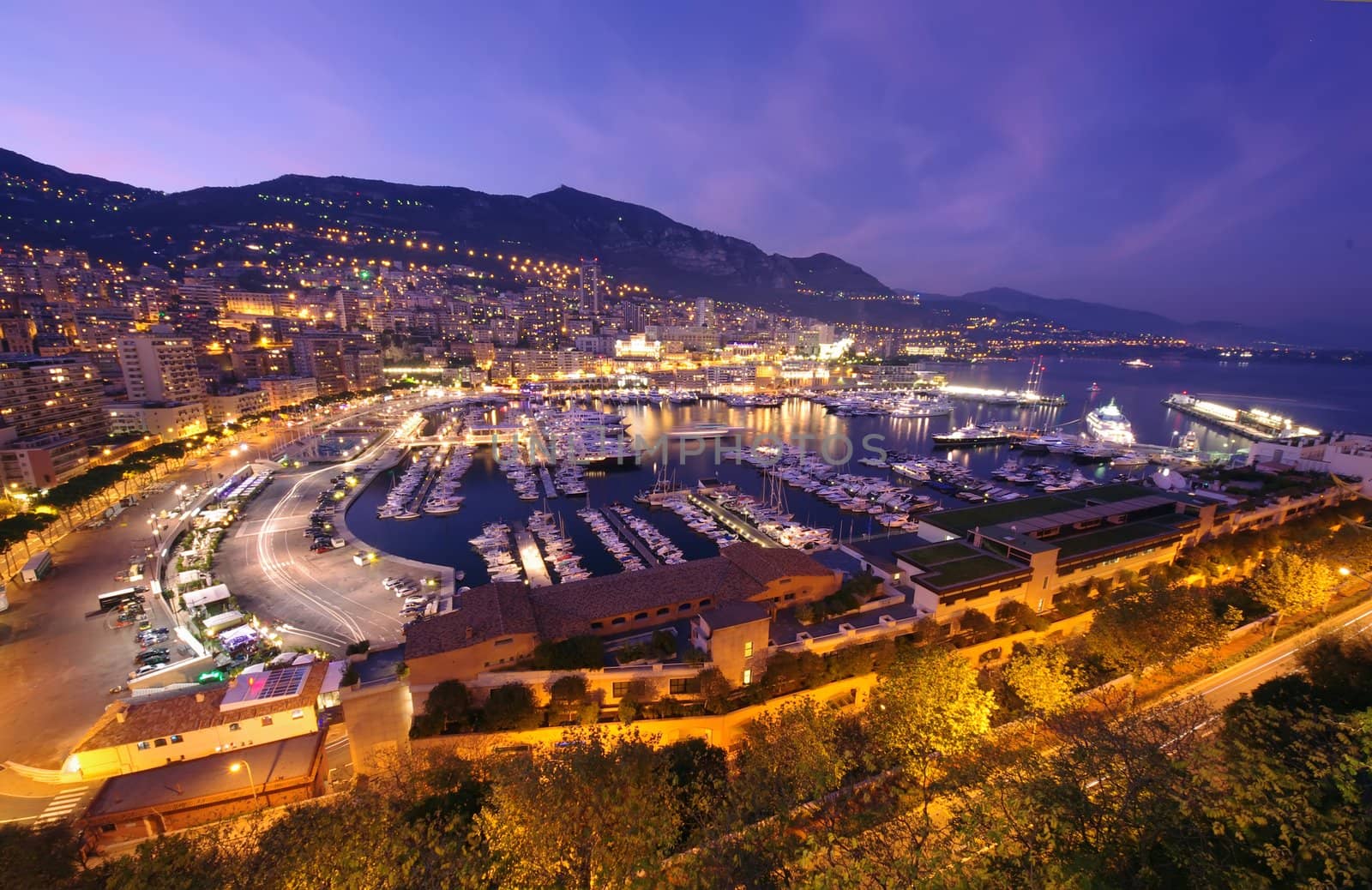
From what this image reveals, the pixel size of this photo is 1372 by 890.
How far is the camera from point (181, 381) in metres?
45.6

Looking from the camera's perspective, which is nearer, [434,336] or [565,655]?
[565,655]

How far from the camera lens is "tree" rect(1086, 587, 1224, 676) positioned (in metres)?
13.5

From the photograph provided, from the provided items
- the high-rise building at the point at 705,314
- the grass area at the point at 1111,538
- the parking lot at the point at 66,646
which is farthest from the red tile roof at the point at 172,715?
the high-rise building at the point at 705,314

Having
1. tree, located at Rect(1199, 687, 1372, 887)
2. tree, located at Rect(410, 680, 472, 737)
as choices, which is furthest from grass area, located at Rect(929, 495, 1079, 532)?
tree, located at Rect(410, 680, 472, 737)

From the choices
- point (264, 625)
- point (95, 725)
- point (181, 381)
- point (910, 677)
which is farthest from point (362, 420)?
point (910, 677)

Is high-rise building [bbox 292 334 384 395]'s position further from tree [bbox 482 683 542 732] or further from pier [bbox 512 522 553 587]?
tree [bbox 482 683 542 732]

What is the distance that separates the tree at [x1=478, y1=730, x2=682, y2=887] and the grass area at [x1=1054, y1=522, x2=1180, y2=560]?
1556 centimetres

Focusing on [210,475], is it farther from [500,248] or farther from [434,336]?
[500,248]

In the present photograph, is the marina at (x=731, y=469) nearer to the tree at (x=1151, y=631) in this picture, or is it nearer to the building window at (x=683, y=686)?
the building window at (x=683, y=686)

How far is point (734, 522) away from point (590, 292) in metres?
113

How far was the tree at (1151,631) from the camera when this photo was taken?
13.5 meters

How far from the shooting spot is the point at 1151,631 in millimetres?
13539

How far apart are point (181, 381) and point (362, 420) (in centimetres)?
1348

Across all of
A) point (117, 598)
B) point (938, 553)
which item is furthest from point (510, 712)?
point (117, 598)
